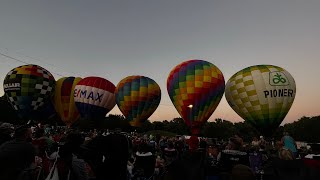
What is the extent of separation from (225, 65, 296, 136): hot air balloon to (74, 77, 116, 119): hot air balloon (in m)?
12.0

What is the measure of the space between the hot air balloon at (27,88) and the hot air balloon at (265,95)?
15.5 m

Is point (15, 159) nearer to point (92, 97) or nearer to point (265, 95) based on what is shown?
point (265, 95)

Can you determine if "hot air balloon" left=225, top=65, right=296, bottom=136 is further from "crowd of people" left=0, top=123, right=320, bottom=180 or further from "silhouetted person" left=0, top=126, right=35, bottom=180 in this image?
"silhouetted person" left=0, top=126, right=35, bottom=180

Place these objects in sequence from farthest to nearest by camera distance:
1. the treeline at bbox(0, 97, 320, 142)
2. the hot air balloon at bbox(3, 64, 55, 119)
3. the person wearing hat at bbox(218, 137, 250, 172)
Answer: the treeline at bbox(0, 97, 320, 142) < the hot air balloon at bbox(3, 64, 55, 119) < the person wearing hat at bbox(218, 137, 250, 172)

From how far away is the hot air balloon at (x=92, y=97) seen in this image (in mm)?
28109

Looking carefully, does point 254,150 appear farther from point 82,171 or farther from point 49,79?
point 49,79

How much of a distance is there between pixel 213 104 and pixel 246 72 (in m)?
3.32

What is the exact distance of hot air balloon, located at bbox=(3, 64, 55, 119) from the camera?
26.2 metres

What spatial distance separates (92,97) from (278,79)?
1492cm

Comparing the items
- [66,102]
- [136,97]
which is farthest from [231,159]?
[66,102]

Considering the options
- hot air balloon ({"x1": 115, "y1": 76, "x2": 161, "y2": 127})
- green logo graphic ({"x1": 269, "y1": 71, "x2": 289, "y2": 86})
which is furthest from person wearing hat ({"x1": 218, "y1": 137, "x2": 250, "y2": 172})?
hot air balloon ({"x1": 115, "y1": 76, "x2": 161, "y2": 127})

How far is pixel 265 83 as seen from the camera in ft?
70.1

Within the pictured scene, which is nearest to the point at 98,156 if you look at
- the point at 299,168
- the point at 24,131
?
the point at 24,131

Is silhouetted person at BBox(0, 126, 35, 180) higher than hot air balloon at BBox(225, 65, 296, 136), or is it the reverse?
hot air balloon at BBox(225, 65, 296, 136)
